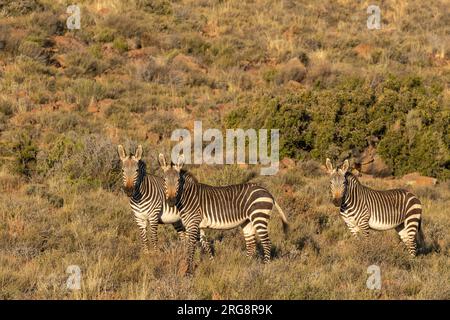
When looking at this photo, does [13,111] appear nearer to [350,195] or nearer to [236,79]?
[236,79]

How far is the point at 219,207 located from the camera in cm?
991

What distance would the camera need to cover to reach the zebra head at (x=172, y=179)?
366 inches

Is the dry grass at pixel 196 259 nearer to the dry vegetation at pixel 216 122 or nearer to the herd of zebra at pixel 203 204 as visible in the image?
the dry vegetation at pixel 216 122

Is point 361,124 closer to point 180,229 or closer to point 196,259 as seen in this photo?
point 180,229

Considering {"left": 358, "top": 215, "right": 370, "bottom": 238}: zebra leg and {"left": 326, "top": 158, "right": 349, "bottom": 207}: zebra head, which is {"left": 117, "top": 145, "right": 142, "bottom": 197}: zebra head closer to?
{"left": 326, "top": 158, "right": 349, "bottom": 207}: zebra head

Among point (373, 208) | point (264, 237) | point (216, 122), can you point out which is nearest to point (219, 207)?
point (264, 237)

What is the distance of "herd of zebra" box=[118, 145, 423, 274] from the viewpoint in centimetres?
954

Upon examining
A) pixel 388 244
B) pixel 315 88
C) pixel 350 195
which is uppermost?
pixel 350 195

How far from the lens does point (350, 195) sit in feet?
35.3

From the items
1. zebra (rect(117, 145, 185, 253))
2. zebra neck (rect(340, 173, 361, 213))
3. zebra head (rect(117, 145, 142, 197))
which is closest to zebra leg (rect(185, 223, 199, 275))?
zebra (rect(117, 145, 185, 253))

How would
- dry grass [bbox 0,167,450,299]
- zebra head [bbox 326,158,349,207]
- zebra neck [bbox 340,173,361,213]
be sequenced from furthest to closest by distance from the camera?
1. zebra neck [bbox 340,173,361,213]
2. zebra head [bbox 326,158,349,207]
3. dry grass [bbox 0,167,450,299]

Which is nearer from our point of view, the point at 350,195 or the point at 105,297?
the point at 105,297
